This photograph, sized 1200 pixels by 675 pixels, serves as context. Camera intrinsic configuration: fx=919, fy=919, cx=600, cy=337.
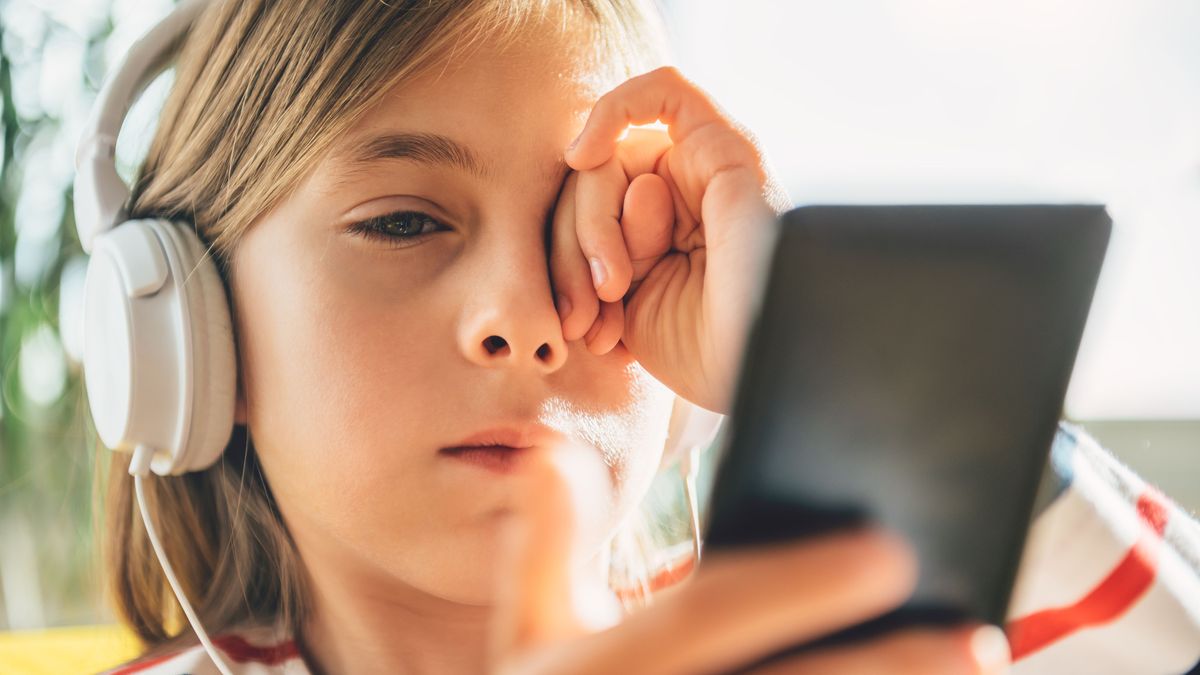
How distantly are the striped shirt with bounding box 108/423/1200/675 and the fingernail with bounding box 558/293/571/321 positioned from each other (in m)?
0.41

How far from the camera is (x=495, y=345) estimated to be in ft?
2.43

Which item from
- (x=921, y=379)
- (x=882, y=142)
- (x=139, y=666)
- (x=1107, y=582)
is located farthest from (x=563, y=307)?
(x=882, y=142)

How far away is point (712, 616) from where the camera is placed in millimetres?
336

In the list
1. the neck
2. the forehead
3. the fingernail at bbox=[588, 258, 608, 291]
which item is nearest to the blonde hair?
the forehead

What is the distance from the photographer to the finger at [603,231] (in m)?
0.75

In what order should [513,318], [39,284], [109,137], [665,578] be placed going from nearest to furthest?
[513,318], [109,137], [665,578], [39,284]

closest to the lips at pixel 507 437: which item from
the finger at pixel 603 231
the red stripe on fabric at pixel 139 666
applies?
the finger at pixel 603 231

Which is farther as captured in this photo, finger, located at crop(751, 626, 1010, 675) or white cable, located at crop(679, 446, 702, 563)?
white cable, located at crop(679, 446, 702, 563)

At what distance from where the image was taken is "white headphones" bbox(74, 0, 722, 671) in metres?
0.77

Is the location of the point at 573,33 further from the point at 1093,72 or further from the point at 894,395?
the point at 1093,72

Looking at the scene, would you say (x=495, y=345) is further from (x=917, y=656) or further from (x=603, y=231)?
(x=917, y=656)

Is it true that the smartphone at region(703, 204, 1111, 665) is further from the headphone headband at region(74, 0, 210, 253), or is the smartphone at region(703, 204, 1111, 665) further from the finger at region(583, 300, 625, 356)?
the headphone headband at region(74, 0, 210, 253)

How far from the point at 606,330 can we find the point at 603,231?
0.09 meters

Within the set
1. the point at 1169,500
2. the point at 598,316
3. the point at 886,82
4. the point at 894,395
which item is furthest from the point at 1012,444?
the point at 886,82
